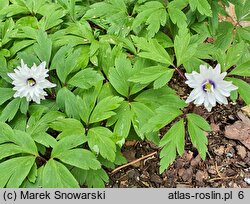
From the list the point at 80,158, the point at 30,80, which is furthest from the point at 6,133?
the point at 80,158

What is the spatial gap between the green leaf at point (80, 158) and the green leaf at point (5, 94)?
557mm

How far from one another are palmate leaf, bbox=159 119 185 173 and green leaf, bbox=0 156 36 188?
29.5 inches

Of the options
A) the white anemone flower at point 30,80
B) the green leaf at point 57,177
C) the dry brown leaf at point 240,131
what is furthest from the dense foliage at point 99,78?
the dry brown leaf at point 240,131

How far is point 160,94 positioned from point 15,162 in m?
0.98

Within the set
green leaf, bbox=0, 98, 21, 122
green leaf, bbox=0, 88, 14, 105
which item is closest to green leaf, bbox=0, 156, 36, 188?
green leaf, bbox=0, 98, 21, 122

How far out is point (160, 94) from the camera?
2.82m

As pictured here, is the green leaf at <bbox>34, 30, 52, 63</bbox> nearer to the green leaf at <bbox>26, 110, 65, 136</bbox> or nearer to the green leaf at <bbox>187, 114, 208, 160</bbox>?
the green leaf at <bbox>26, 110, 65, 136</bbox>

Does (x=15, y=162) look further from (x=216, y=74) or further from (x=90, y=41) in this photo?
(x=216, y=74)


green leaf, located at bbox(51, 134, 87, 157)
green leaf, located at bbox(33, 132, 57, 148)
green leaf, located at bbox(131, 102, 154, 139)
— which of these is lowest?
green leaf, located at bbox(51, 134, 87, 157)

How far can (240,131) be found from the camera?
9.99 feet

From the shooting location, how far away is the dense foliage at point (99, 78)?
8.44 ft

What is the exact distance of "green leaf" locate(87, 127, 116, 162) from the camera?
257cm

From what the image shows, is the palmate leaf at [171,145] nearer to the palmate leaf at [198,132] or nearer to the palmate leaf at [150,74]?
the palmate leaf at [198,132]
